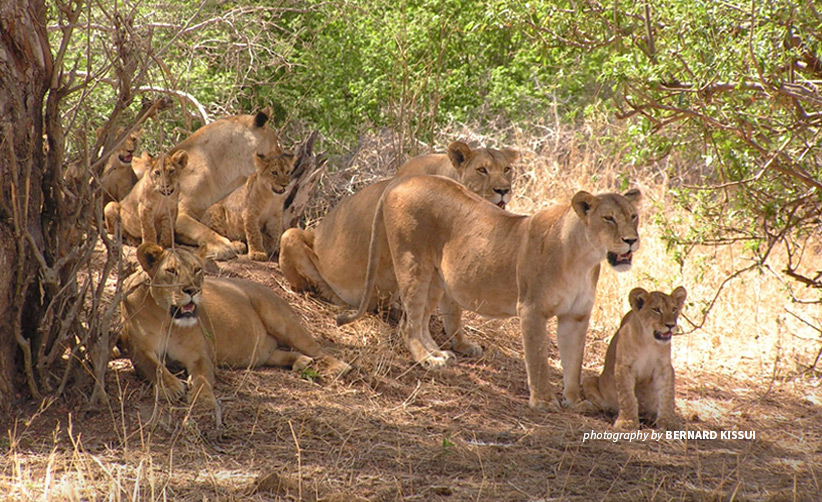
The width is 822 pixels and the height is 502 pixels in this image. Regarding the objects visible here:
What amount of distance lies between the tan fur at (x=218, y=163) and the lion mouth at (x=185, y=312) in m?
2.37

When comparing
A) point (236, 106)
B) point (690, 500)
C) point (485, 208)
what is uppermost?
point (236, 106)

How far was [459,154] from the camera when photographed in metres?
7.34

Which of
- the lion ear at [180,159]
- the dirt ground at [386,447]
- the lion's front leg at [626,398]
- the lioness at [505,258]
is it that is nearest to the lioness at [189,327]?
the dirt ground at [386,447]

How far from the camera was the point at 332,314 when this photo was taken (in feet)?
23.5

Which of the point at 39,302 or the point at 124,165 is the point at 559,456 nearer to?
the point at 39,302

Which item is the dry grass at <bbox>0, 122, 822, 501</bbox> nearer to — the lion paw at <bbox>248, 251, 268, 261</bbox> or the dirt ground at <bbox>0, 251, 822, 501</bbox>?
the dirt ground at <bbox>0, 251, 822, 501</bbox>

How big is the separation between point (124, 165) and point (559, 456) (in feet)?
15.3

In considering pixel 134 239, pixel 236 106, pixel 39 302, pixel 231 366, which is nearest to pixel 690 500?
pixel 231 366

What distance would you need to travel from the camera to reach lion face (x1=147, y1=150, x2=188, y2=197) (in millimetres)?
7063

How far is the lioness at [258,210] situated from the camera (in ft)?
24.9

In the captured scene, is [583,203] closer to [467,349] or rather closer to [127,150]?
[467,349]

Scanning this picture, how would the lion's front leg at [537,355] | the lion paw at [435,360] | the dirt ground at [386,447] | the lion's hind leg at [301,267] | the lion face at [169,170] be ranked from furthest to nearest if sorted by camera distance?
the lion's hind leg at [301,267], the lion face at [169,170], the lion paw at [435,360], the lion's front leg at [537,355], the dirt ground at [386,447]

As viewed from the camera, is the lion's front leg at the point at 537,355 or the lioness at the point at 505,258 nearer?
the lioness at the point at 505,258

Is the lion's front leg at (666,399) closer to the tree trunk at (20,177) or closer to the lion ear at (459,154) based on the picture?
the lion ear at (459,154)
